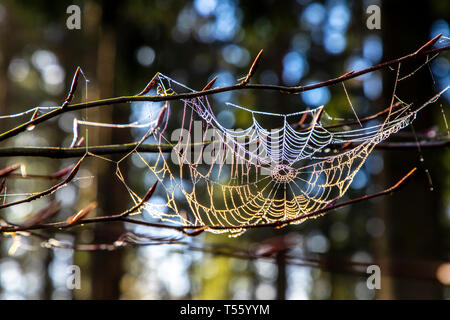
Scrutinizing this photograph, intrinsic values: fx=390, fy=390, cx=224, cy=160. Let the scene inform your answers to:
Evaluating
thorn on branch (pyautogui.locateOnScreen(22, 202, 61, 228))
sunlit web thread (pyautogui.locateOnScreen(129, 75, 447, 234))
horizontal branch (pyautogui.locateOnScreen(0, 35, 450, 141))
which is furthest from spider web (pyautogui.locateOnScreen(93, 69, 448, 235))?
thorn on branch (pyautogui.locateOnScreen(22, 202, 61, 228))

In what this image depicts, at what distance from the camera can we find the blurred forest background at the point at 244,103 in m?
3.77

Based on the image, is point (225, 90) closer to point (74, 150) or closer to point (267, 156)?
point (74, 150)

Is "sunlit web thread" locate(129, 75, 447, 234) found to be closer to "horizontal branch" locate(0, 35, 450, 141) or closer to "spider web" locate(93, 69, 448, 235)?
"spider web" locate(93, 69, 448, 235)

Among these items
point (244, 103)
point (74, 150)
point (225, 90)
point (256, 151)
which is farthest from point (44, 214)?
point (244, 103)

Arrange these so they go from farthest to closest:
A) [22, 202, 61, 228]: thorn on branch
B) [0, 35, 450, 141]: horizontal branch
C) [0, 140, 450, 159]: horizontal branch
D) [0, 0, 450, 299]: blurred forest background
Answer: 1. [0, 0, 450, 299]: blurred forest background
2. [22, 202, 61, 228]: thorn on branch
3. [0, 140, 450, 159]: horizontal branch
4. [0, 35, 450, 141]: horizontal branch

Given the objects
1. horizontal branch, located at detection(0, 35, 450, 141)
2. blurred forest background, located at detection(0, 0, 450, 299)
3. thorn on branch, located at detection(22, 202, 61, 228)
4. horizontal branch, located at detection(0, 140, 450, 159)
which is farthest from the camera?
blurred forest background, located at detection(0, 0, 450, 299)

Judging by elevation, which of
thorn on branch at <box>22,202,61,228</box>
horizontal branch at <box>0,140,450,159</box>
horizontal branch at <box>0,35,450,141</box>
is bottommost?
thorn on branch at <box>22,202,61,228</box>

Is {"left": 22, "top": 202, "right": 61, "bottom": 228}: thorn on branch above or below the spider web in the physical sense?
below

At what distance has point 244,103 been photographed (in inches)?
276

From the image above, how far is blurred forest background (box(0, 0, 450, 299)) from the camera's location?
377 centimetres

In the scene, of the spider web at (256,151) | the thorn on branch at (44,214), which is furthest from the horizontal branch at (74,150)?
the thorn on branch at (44,214)

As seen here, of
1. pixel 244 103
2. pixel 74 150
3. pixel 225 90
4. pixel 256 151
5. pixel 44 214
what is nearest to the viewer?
pixel 225 90
